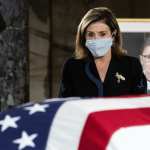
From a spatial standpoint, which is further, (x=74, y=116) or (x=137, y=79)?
(x=137, y=79)

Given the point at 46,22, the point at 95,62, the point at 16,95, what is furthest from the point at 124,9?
the point at 95,62

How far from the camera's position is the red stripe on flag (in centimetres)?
380

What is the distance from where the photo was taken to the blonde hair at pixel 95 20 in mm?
5059

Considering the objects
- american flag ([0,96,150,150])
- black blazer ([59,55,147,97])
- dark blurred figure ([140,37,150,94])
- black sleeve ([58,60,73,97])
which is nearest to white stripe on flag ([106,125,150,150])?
american flag ([0,96,150,150])

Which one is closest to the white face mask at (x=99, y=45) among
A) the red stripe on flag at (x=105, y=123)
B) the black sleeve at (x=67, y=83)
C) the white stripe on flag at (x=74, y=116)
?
the black sleeve at (x=67, y=83)

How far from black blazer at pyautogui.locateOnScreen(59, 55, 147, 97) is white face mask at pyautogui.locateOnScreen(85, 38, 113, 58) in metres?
0.06

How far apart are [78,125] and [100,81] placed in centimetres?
113

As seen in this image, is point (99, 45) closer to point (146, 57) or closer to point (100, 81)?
point (100, 81)

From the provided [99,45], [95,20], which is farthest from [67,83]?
[95,20]

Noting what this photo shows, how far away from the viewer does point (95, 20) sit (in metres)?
5.05

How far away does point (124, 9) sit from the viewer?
10141 mm

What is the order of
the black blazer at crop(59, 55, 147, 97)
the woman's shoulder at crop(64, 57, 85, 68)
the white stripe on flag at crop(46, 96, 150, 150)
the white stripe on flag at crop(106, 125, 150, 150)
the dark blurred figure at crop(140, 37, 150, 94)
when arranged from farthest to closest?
the dark blurred figure at crop(140, 37, 150, 94)
the woman's shoulder at crop(64, 57, 85, 68)
the black blazer at crop(59, 55, 147, 97)
the white stripe on flag at crop(46, 96, 150, 150)
the white stripe on flag at crop(106, 125, 150, 150)

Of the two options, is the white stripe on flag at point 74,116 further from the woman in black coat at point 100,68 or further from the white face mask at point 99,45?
the white face mask at point 99,45

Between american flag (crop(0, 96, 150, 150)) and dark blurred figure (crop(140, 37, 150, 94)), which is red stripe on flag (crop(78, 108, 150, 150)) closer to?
american flag (crop(0, 96, 150, 150))
